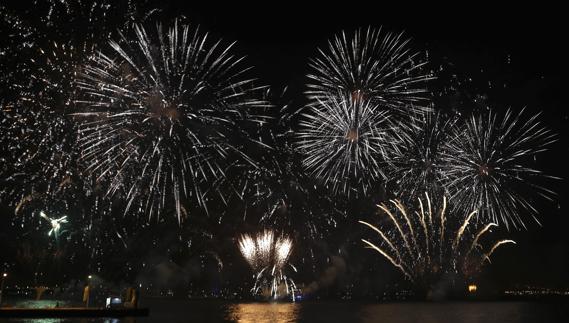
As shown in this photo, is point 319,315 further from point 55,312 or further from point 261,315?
point 55,312

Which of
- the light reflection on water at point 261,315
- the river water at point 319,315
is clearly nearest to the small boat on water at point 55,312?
the river water at point 319,315

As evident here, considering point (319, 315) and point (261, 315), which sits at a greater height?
point (261, 315)

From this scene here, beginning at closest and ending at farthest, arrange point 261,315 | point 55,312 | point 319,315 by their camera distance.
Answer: point 55,312, point 261,315, point 319,315

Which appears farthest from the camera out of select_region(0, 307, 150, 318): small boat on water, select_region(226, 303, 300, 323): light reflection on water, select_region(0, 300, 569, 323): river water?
select_region(226, 303, 300, 323): light reflection on water

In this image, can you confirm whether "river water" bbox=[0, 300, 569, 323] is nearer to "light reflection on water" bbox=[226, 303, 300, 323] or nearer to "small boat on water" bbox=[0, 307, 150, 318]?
"light reflection on water" bbox=[226, 303, 300, 323]

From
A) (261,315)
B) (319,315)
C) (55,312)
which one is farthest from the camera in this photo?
(319,315)

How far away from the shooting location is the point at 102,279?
105 m

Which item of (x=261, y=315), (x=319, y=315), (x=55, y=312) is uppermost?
(x=55, y=312)

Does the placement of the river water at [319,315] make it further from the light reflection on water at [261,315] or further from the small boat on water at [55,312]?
the small boat on water at [55,312]

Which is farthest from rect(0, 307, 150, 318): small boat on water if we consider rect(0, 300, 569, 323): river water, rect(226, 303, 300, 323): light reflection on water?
rect(226, 303, 300, 323): light reflection on water

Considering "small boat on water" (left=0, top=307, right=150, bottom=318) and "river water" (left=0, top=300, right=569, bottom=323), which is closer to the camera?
"small boat on water" (left=0, top=307, right=150, bottom=318)

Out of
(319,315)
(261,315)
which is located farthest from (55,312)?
(319,315)

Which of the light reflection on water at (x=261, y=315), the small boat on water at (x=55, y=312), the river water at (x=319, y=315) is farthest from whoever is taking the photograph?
the light reflection on water at (x=261, y=315)

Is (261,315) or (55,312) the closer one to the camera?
(55,312)
